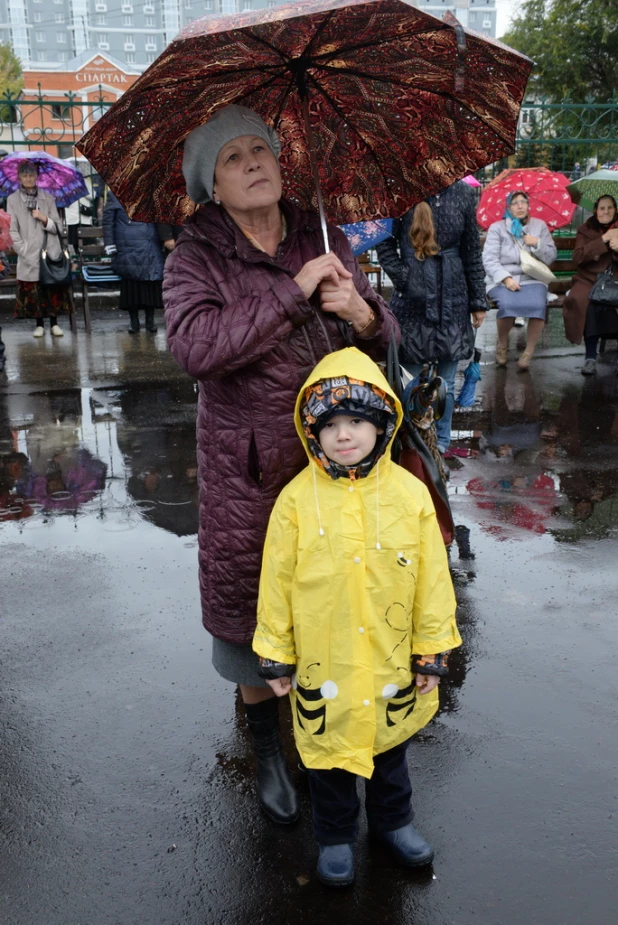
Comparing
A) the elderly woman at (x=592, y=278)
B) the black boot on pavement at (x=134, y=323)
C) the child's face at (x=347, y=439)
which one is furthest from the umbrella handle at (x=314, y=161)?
the black boot on pavement at (x=134, y=323)

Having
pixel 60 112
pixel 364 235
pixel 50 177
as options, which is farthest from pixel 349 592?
pixel 60 112

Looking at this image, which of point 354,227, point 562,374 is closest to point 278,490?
point 354,227

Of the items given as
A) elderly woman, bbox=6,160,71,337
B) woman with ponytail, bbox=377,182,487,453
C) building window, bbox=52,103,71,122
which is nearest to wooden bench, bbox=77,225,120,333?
elderly woman, bbox=6,160,71,337

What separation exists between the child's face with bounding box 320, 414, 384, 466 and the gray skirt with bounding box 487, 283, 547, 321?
751 centimetres

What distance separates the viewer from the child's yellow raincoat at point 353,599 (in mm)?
2623

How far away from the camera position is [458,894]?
108 inches

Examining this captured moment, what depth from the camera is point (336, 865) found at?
2.76 meters

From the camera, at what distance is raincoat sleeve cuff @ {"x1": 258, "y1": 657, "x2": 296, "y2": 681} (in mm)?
2705

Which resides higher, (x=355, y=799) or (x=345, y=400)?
(x=345, y=400)

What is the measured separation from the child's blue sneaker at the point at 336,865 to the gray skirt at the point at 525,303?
7739 millimetres

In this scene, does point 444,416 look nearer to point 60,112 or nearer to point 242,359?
point 242,359

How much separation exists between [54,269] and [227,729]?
9207 mm

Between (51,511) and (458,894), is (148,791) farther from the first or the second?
(51,511)

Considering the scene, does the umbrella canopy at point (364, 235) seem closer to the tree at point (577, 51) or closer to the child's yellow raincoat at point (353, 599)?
the child's yellow raincoat at point (353, 599)
